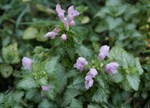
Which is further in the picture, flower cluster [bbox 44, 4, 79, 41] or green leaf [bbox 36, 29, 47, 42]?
green leaf [bbox 36, 29, 47, 42]

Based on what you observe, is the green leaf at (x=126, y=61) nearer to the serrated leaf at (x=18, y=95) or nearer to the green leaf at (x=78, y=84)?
the green leaf at (x=78, y=84)

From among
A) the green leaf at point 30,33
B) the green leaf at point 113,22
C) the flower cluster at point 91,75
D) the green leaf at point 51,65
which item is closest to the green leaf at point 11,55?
the green leaf at point 30,33

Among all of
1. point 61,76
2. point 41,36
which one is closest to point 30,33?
point 41,36

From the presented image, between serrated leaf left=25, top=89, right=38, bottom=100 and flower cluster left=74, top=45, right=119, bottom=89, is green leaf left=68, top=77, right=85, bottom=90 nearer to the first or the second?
flower cluster left=74, top=45, right=119, bottom=89

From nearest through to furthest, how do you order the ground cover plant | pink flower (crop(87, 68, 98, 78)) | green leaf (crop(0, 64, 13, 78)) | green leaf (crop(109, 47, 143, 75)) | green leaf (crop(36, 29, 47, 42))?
1. pink flower (crop(87, 68, 98, 78))
2. the ground cover plant
3. green leaf (crop(109, 47, 143, 75))
4. green leaf (crop(0, 64, 13, 78))
5. green leaf (crop(36, 29, 47, 42))

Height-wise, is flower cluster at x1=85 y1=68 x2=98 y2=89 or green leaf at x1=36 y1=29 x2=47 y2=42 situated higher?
flower cluster at x1=85 y1=68 x2=98 y2=89

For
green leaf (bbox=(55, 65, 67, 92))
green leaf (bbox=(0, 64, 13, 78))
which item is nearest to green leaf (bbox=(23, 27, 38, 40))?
green leaf (bbox=(0, 64, 13, 78))

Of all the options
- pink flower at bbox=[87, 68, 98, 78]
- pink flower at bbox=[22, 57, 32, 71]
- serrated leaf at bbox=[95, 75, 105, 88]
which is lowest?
serrated leaf at bbox=[95, 75, 105, 88]

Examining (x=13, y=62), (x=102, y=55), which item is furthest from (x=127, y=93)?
(x=13, y=62)
